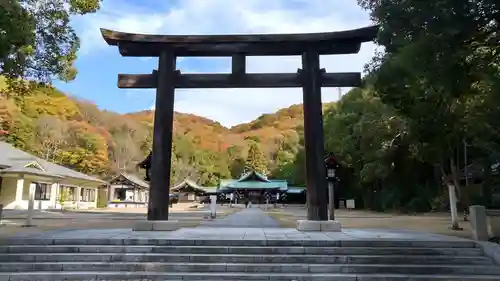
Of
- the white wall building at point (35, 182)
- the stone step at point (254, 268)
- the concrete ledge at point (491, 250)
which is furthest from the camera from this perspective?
→ the white wall building at point (35, 182)

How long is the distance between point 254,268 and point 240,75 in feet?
19.0

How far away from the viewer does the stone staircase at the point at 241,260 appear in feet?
21.2

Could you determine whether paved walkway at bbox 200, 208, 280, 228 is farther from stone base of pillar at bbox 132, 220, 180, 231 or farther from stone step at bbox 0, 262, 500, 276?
stone step at bbox 0, 262, 500, 276

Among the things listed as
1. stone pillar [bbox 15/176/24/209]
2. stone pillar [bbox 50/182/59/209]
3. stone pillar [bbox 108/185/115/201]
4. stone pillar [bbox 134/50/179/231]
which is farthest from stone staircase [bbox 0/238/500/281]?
stone pillar [bbox 108/185/115/201]

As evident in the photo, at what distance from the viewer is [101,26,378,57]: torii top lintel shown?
1066 centimetres

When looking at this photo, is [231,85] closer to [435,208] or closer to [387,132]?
[387,132]

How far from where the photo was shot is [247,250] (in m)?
7.36

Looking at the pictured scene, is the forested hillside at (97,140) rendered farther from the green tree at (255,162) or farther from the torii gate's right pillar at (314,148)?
the torii gate's right pillar at (314,148)

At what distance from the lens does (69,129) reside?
44438 mm

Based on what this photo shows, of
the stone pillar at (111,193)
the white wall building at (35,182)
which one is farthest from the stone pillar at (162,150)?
the stone pillar at (111,193)

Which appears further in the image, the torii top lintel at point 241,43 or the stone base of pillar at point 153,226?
the torii top lintel at point 241,43

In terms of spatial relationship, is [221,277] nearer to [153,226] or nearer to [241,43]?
[153,226]

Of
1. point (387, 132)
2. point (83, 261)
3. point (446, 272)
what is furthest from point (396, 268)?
point (387, 132)

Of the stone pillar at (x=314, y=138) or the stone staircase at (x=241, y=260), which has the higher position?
the stone pillar at (x=314, y=138)
